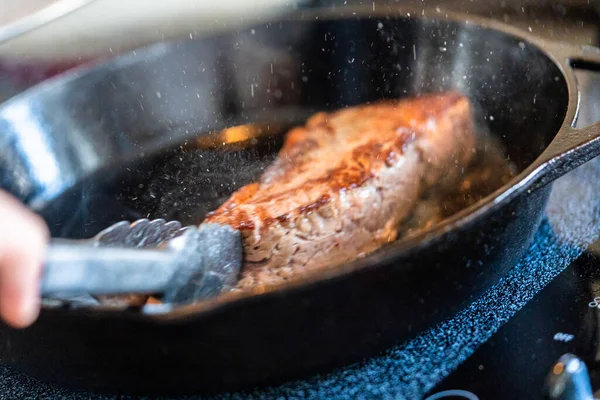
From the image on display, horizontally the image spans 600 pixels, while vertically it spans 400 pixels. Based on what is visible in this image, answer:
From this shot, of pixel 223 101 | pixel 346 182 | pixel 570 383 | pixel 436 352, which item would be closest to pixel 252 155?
pixel 223 101

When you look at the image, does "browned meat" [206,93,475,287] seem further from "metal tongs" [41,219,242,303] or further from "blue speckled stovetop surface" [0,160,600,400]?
"blue speckled stovetop surface" [0,160,600,400]

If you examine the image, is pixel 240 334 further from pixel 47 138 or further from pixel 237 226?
pixel 47 138

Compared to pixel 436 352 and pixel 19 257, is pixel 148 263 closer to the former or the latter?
pixel 19 257

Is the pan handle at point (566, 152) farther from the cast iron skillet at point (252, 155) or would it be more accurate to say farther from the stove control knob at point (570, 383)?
the stove control knob at point (570, 383)

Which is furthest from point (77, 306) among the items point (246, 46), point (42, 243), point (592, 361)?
point (246, 46)

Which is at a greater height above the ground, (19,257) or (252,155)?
(19,257)

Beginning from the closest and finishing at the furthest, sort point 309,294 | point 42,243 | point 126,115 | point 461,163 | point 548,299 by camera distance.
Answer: point 42,243 → point 309,294 → point 548,299 → point 461,163 → point 126,115
